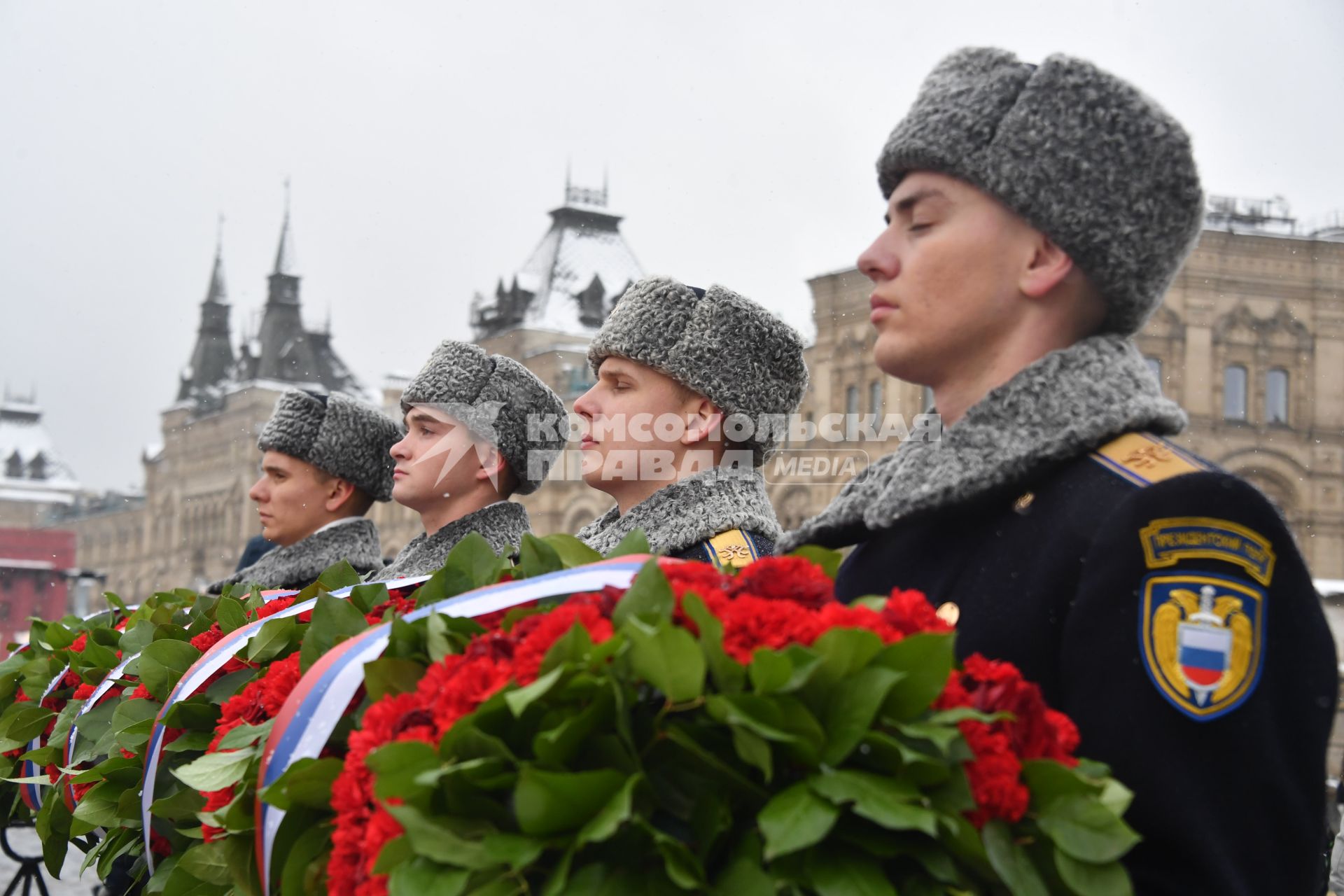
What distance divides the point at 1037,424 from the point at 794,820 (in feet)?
2.37

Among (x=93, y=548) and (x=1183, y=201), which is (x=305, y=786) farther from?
(x=93, y=548)

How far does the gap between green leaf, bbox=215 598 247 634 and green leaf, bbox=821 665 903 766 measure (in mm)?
1903

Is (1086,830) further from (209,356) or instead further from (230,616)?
(209,356)

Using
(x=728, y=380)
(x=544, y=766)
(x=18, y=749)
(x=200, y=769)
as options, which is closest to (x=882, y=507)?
(x=544, y=766)

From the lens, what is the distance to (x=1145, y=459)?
1898 millimetres

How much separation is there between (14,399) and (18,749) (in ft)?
312

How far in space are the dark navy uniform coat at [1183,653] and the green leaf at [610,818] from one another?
56 cm

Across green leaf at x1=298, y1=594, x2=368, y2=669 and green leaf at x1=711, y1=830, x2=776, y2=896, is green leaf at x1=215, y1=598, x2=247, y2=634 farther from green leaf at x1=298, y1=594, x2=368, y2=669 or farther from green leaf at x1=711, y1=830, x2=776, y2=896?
green leaf at x1=711, y1=830, x2=776, y2=896

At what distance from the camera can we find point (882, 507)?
6.72 feet

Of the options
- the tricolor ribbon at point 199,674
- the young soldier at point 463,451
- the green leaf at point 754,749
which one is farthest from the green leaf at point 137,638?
the green leaf at point 754,749

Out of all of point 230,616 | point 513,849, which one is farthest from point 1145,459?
point 230,616

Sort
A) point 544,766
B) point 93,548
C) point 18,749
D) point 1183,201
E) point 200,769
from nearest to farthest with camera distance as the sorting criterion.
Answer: point 544,766
point 1183,201
point 200,769
point 18,749
point 93,548

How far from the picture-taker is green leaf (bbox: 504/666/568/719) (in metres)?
1.49

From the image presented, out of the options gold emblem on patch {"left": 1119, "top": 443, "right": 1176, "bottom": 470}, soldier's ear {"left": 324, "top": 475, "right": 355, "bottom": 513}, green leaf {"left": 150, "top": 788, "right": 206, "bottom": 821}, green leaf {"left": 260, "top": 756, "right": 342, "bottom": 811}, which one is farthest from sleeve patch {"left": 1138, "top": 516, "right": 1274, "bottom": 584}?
soldier's ear {"left": 324, "top": 475, "right": 355, "bottom": 513}
